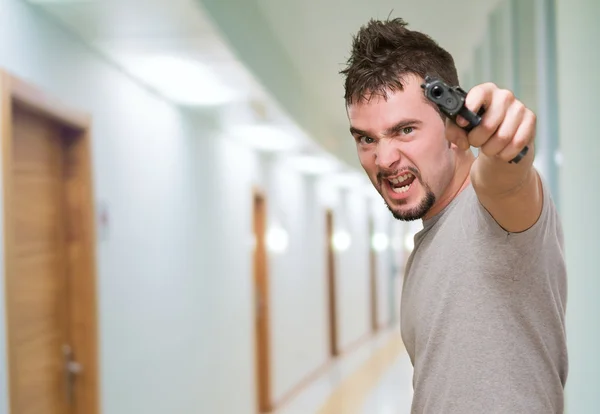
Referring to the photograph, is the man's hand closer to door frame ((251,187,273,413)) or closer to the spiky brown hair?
the spiky brown hair

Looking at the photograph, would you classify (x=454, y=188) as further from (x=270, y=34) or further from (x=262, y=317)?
(x=262, y=317)

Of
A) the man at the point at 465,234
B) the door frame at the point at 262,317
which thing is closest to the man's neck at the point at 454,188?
the man at the point at 465,234

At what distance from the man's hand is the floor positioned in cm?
732

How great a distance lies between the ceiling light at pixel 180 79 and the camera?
4.18 m

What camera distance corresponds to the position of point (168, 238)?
5262 millimetres

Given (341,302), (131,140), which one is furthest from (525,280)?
(341,302)

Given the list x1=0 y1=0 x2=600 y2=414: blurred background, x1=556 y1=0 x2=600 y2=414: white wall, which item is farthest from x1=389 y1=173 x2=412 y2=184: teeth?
x1=556 y1=0 x2=600 y2=414: white wall

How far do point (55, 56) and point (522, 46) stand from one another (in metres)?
2.67

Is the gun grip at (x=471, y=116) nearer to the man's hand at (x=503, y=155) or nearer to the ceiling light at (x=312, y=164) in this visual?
the man's hand at (x=503, y=155)

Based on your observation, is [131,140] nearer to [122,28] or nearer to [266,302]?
[122,28]

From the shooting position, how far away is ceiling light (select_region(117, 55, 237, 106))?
164 inches

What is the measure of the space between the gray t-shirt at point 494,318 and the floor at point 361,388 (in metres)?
7.14

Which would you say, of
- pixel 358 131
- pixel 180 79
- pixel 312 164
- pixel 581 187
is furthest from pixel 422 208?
pixel 312 164

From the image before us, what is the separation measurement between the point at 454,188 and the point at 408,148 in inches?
5.0
